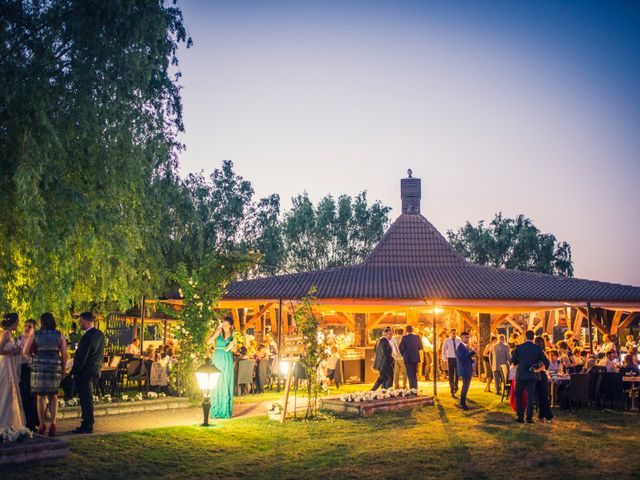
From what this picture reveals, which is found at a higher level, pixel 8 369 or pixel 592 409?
pixel 8 369

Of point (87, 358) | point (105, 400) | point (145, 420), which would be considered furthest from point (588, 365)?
point (87, 358)

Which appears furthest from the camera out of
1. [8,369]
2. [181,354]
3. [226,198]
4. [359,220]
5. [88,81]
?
[359,220]

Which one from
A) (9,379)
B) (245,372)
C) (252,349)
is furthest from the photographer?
(252,349)

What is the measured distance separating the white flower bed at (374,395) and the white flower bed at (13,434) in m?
6.45

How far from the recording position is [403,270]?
24109 millimetres

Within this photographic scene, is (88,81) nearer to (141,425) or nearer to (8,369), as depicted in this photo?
(8,369)

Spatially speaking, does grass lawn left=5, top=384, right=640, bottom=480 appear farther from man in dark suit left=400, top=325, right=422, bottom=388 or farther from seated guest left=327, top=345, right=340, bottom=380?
seated guest left=327, top=345, right=340, bottom=380

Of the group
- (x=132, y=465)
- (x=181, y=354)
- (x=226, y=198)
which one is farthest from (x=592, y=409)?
(x=226, y=198)

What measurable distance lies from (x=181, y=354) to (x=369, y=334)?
41.0 feet

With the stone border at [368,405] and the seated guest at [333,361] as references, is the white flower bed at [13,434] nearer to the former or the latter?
the stone border at [368,405]

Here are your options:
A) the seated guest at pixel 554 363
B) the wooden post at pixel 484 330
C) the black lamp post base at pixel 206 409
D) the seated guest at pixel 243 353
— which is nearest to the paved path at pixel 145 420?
the black lamp post base at pixel 206 409

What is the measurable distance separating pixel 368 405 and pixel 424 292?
25.0 feet

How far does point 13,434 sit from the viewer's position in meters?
7.93

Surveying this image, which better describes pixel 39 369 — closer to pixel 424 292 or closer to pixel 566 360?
pixel 566 360
